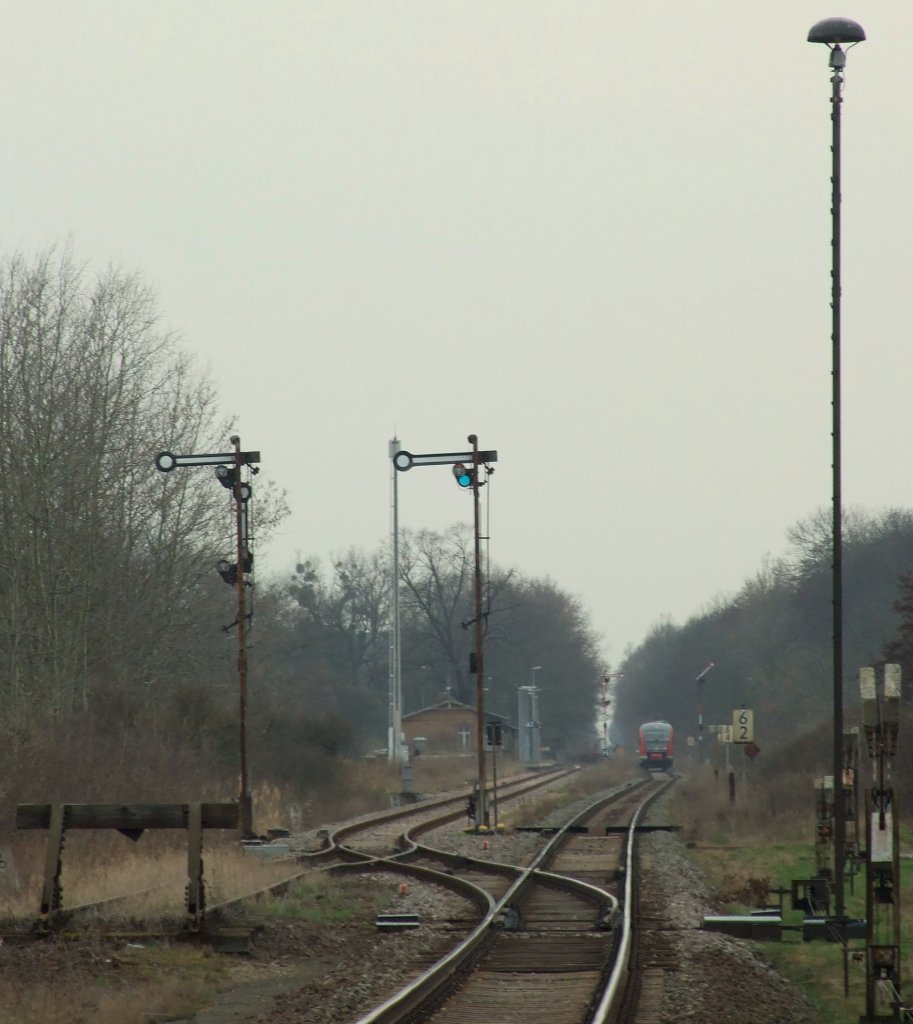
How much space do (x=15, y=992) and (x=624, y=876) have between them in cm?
1190

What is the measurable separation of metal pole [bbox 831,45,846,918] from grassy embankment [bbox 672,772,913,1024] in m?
1.66

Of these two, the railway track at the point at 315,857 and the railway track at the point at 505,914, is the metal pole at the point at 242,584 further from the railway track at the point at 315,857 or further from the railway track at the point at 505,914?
the railway track at the point at 505,914

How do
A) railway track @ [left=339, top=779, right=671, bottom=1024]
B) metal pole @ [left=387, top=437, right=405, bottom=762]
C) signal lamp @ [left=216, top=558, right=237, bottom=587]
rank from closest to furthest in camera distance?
railway track @ [left=339, top=779, right=671, bottom=1024]
signal lamp @ [left=216, top=558, right=237, bottom=587]
metal pole @ [left=387, top=437, right=405, bottom=762]

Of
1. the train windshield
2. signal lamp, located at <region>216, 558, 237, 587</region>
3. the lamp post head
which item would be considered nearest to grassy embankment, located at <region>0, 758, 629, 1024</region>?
signal lamp, located at <region>216, 558, 237, 587</region>

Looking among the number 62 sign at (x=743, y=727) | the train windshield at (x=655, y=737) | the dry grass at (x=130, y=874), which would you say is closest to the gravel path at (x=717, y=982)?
the dry grass at (x=130, y=874)

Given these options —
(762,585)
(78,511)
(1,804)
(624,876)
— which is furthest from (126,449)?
(762,585)

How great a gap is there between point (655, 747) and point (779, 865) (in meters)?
66.6

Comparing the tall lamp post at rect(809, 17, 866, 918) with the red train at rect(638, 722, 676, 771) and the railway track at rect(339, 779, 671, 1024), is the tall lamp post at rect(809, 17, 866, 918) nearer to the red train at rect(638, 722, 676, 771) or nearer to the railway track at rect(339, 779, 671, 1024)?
the railway track at rect(339, 779, 671, 1024)

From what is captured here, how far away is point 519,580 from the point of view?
132 meters

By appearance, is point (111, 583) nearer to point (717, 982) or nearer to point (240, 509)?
point (240, 509)

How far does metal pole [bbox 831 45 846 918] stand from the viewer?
16781mm

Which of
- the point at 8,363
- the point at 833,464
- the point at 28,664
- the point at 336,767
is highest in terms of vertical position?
the point at 8,363

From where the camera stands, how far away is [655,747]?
90438mm

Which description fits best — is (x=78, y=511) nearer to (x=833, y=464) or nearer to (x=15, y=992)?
(x=833, y=464)
